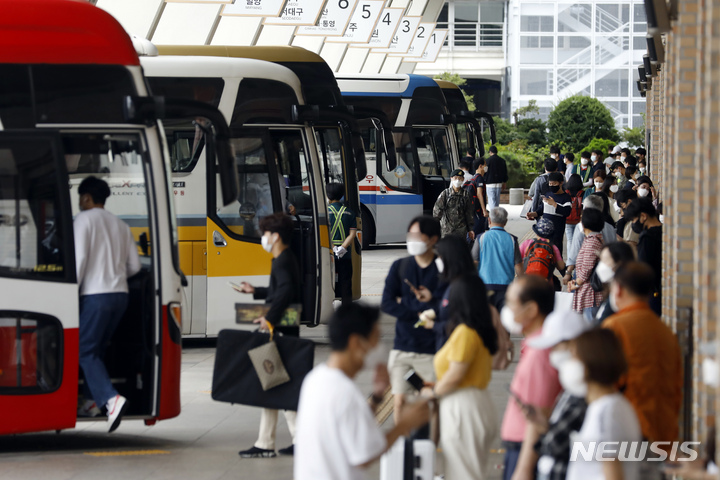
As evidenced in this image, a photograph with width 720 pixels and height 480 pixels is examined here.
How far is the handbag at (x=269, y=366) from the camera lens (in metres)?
7.21

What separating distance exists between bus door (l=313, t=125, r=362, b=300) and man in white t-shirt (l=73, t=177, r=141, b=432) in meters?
5.04

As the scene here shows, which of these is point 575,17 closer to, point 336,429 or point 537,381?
point 537,381

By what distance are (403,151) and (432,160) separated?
786 millimetres

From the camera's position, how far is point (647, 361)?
507 centimetres

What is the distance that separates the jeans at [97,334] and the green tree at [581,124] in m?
37.8

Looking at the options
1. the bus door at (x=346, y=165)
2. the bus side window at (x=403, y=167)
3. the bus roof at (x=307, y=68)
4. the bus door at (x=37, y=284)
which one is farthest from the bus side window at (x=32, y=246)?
the bus side window at (x=403, y=167)

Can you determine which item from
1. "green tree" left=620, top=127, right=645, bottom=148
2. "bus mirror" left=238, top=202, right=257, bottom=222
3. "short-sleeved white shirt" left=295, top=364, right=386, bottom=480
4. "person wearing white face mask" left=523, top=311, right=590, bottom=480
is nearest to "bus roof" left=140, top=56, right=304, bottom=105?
"bus mirror" left=238, top=202, right=257, bottom=222

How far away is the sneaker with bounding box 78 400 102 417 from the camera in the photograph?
301 inches

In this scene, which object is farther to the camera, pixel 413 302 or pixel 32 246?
pixel 32 246

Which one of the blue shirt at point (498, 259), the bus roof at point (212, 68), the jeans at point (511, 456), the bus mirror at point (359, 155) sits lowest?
the jeans at point (511, 456)

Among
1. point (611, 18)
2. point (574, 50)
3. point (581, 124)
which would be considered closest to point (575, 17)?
point (574, 50)

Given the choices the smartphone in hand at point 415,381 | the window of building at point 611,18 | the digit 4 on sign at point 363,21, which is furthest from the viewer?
the window of building at point 611,18

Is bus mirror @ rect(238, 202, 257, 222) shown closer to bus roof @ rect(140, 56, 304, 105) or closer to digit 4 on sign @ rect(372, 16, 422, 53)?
bus roof @ rect(140, 56, 304, 105)

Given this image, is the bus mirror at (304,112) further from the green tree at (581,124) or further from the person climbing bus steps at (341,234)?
the green tree at (581,124)
